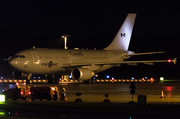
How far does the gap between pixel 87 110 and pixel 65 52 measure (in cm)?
2671

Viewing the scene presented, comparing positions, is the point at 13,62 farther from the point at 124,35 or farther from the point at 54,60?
the point at 124,35

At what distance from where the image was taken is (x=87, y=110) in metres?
17.4

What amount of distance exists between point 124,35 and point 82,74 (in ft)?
48.8

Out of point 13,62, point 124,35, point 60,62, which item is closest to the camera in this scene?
point 13,62

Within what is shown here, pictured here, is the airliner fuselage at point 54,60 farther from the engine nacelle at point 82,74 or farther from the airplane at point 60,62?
the engine nacelle at point 82,74

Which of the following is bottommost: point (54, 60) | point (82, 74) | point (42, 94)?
point (42, 94)

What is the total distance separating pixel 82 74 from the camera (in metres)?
40.1

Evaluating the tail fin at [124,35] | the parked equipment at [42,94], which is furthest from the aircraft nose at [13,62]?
the parked equipment at [42,94]

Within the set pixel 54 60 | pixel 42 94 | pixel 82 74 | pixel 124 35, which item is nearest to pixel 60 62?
pixel 54 60

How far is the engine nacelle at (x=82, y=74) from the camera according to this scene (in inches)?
1580

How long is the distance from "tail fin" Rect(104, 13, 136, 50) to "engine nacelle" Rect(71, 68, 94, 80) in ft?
38.3

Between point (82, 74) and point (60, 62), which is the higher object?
point (60, 62)

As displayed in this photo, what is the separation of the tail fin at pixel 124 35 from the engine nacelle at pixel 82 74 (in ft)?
38.3

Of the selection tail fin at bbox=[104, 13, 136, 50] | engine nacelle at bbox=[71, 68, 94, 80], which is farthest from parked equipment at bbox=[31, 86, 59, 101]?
tail fin at bbox=[104, 13, 136, 50]
